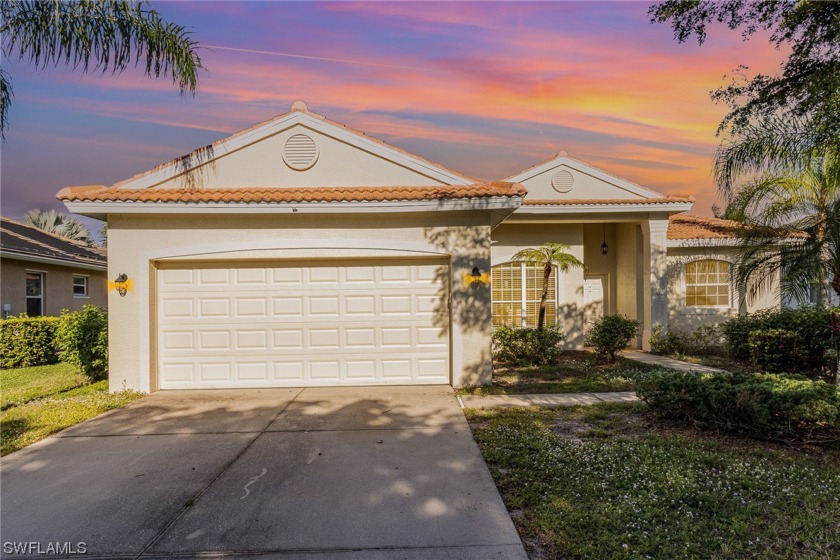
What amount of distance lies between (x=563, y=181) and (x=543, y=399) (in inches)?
301

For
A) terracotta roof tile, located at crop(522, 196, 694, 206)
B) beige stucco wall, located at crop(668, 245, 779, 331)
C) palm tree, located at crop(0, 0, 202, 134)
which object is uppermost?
palm tree, located at crop(0, 0, 202, 134)

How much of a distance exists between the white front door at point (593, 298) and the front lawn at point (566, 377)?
240 cm

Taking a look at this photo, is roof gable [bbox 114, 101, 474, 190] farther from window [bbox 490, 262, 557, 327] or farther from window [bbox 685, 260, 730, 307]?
window [bbox 685, 260, 730, 307]

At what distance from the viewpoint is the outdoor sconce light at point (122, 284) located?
7824mm

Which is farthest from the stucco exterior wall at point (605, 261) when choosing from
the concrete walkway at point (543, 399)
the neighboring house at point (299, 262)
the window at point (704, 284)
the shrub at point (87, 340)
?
the shrub at point (87, 340)

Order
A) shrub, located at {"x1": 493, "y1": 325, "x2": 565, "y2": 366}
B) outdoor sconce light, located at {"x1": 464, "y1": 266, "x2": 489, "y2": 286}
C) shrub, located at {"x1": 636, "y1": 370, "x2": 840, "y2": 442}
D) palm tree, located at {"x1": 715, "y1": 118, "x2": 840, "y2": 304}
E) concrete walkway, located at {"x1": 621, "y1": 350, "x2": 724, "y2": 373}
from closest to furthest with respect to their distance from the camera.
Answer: shrub, located at {"x1": 636, "y1": 370, "x2": 840, "y2": 442} < palm tree, located at {"x1": 715, "y1": 118, "x2": 840, "y2": 304} < outdoor sconce light, located at {"x1": 464, "y1": 266, "x2": 489, "y2": 286} < concrete walkway, located at {"x1": 621, "y1": 350, "x2": 724, "y2": 373} < shrub, located at {"x1": 493, "y1": 325, "x2": 565, "y2": 366}

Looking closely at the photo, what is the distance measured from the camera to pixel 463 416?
639 centimetres

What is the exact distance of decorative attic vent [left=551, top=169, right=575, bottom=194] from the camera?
12703 mm

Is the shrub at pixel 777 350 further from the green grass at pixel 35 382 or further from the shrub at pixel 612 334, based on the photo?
the green grass at pixel 35 382

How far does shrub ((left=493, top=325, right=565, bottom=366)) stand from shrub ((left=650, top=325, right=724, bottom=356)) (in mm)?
3171

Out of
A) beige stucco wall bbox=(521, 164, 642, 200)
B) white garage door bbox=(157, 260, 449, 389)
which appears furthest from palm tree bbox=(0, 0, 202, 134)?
beige stucco wall bbox=(521, 164, 642, 200)

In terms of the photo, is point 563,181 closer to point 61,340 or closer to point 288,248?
point 288,248

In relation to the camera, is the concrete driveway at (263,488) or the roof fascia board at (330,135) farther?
the roof fascia board at (330,135)

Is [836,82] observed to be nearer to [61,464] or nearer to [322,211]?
[322,211]
